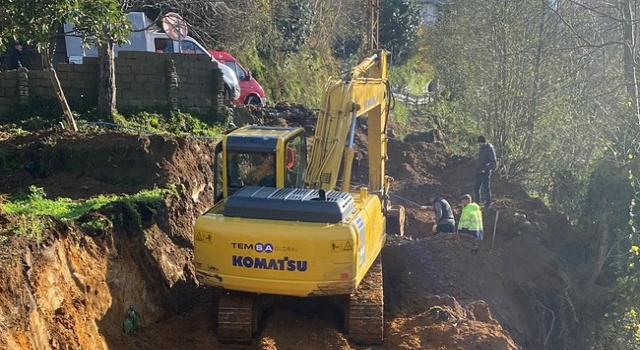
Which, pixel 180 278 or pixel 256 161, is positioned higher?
pixel 256 161

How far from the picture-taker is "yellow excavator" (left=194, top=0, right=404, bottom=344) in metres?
7.82

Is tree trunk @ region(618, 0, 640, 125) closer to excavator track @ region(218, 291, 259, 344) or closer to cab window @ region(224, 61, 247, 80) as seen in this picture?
excavator track @ region(218, 291, 259, 344)

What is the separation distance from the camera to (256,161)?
9.23 meters

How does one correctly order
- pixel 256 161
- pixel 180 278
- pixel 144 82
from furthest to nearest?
pixel 144 82 < pixel 180 278 < pixel 256 161

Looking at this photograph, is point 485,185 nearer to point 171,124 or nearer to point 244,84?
point 171,124

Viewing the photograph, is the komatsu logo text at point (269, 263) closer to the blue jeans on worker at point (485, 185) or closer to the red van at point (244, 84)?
the blue jeans on worker at point (485, 185)

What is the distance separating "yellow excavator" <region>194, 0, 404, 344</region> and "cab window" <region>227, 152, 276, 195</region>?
0.01 meters

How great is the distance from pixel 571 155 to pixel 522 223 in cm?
560

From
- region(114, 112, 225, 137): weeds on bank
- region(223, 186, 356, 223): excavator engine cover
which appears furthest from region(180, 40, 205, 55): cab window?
region(223, 186, 356, 223): excavator engine cover

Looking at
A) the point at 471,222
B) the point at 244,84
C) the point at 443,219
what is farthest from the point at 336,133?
the point at 244,84

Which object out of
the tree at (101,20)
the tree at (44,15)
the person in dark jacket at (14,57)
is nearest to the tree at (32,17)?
the tree at (44,15)

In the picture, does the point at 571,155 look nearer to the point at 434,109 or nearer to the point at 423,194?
the point at 423,194

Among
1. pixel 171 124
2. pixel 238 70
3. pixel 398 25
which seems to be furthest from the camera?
pixel 398 25

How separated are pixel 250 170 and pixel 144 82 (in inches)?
355
